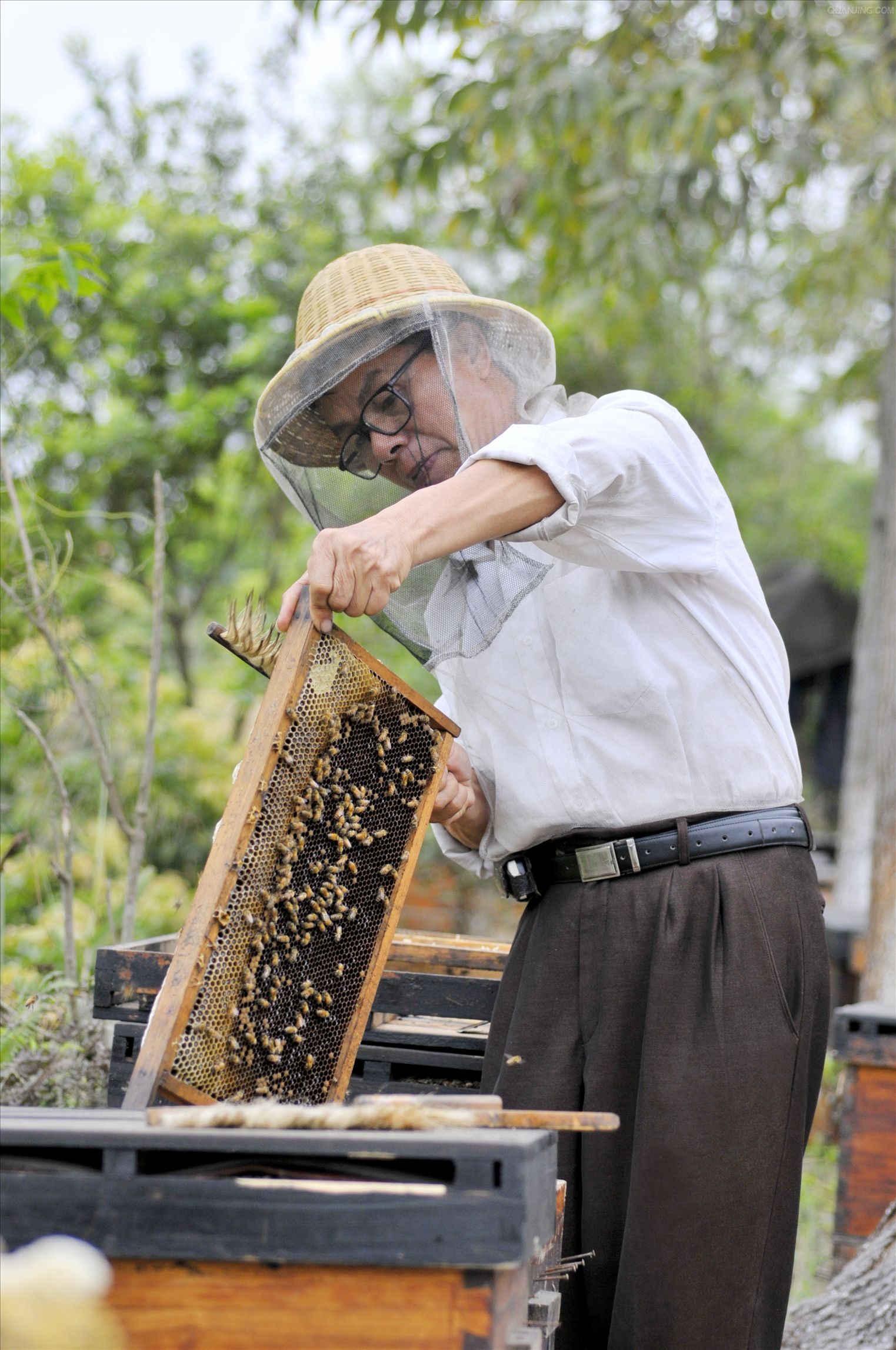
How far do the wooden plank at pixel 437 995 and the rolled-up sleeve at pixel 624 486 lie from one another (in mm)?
1017

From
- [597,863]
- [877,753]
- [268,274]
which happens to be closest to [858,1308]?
[597,863]

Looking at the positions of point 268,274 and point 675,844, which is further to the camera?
point 268,274

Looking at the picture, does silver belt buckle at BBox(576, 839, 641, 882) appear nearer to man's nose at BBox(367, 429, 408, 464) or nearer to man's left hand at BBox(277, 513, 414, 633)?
man's left hand at BBox(277, 513, 414, 633)

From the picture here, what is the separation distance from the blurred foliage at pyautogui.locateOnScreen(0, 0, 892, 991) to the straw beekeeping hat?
1.14 meters

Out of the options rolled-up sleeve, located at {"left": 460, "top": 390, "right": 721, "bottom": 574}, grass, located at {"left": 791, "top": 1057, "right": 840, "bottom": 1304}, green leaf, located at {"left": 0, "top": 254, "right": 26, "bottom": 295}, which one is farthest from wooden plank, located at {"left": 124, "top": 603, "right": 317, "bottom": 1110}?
grass, located at {"left": 791, "top": 1057, "right": 840, "bottom": 1304}

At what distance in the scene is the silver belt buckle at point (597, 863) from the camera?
1.99 m

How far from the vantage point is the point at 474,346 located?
210 centimetres

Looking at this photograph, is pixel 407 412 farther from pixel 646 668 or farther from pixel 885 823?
pixel 885 823

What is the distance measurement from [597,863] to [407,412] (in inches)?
33.4

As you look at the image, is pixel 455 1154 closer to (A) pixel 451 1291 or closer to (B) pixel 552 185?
(A) pixel 451 1291

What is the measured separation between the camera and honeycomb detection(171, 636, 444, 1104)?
1.68 meters

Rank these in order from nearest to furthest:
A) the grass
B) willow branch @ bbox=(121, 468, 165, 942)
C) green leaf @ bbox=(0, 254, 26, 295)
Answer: green leaf @ bbox=(0, 254, 26, 295), willow branch @ bbox=(121, 468, 165, 942), the grass

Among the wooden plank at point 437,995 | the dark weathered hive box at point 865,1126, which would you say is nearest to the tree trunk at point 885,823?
the dark weathered hive box at point 865,1126

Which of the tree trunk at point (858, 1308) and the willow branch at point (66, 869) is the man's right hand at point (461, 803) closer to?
the tree trunk at point (858, 1308)
